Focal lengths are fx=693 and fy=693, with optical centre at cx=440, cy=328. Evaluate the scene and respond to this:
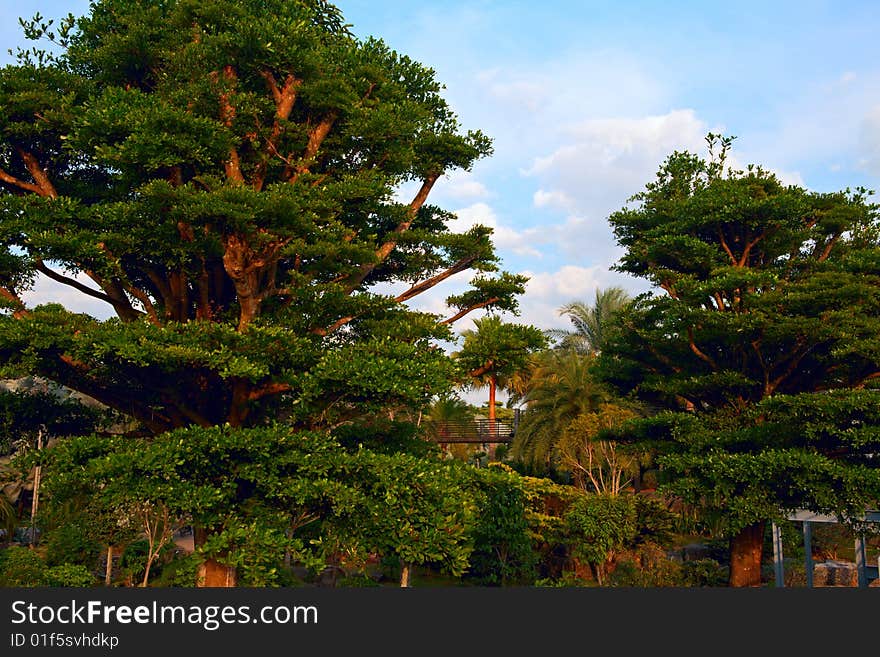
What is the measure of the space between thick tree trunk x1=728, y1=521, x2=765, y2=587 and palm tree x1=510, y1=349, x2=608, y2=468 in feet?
34.5

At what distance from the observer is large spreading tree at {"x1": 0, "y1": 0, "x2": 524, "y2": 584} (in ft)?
38.0

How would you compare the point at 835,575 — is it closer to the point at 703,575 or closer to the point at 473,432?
the point at 703,575

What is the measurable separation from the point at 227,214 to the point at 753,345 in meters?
14.0

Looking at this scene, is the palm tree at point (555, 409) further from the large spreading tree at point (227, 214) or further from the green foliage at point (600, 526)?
the large spreading tree at point (227, 214)

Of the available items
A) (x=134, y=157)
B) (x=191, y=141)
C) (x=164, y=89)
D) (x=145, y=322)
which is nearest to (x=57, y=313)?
(x=145, y=322)

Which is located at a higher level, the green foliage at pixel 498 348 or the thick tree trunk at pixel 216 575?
the green foliage at pixel 498 348

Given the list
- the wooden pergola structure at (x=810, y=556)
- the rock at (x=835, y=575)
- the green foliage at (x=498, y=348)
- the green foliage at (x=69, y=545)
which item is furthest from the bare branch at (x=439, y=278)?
the rock at (x=835, y=575)

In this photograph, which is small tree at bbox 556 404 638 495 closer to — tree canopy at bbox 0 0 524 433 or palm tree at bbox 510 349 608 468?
palm tree at bbox 510 349 608 468

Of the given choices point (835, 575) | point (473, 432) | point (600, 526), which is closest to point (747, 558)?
point (600, 526)

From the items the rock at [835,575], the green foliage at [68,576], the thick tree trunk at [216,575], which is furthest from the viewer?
the rock at [835,575]

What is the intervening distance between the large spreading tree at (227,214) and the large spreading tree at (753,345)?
702cm

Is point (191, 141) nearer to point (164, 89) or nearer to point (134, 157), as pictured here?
point (134, 157)

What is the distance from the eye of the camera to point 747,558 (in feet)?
66.2

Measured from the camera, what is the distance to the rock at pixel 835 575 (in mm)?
23266
